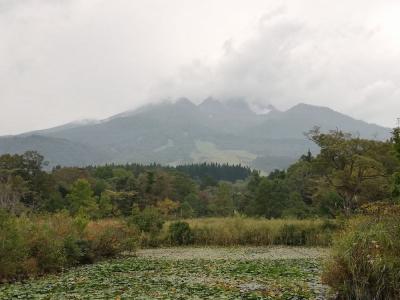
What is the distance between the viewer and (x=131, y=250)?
25.9 metres

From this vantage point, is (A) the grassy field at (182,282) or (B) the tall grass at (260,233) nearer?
(A) the grassy field at (182,282)

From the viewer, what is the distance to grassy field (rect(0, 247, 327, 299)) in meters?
12.0

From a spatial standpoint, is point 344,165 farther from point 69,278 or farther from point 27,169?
point 27,169

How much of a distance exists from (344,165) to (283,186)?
43.8 feet

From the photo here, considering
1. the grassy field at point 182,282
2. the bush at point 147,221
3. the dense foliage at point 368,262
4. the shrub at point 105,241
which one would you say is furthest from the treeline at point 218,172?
the dense foliage at point 368,262

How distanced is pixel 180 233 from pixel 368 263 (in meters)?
23.3

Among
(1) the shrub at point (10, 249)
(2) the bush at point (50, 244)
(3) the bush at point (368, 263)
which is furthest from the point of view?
(2) the bush at point (50, 244)

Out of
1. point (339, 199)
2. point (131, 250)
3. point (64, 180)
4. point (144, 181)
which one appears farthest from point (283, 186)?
point (64, 180)

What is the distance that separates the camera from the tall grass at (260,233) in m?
32.3

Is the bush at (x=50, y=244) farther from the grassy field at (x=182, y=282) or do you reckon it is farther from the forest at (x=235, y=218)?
the grassy field at (x=182, y=282)

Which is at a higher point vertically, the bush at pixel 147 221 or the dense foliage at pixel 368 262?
the dense foliage at pixel 368 262

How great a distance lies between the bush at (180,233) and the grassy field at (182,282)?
12.0 m

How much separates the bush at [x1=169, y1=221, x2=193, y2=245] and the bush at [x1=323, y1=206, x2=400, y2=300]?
2172cm

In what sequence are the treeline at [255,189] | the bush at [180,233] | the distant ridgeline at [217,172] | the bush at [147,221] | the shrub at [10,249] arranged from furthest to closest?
the distant ridgeline at [217,172]
the treeline at [255,189]
the bush at [180,233]
the bush at [147,221]
the shrub at [10,249]
